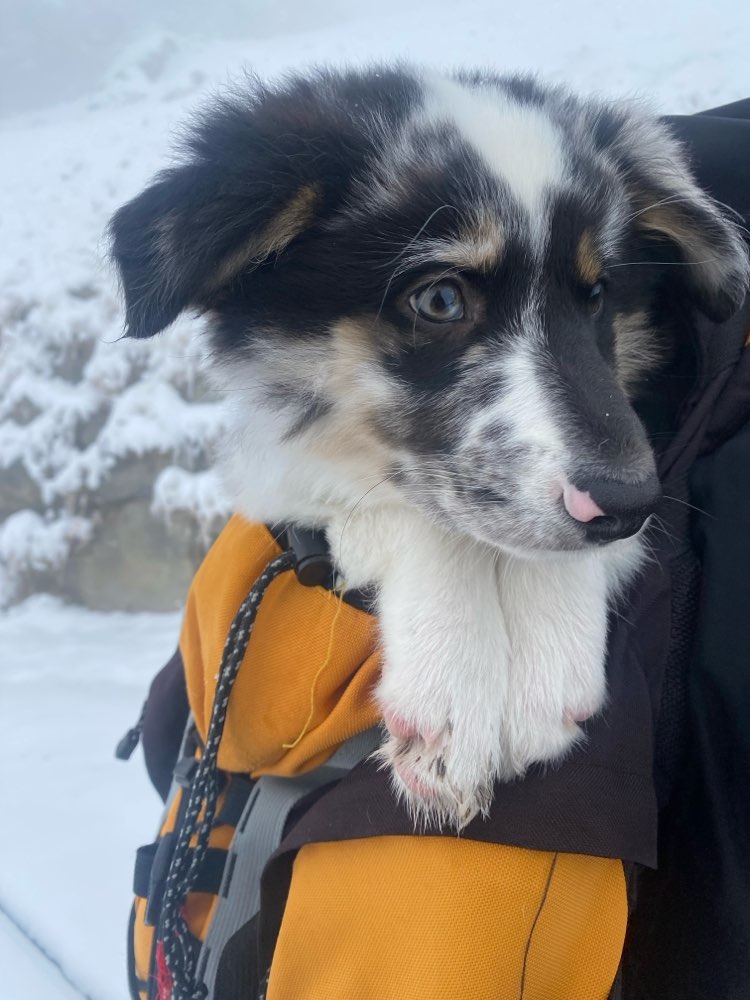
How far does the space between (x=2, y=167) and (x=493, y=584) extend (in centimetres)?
642

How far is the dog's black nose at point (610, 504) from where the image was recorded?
3.57 ft

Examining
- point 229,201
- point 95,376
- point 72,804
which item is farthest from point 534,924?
point 95,376

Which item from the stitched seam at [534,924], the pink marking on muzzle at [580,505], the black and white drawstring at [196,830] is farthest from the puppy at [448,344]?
the black and white drawstring at [196,830]

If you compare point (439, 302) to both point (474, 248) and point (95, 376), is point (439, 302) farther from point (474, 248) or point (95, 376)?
point (95, 376)

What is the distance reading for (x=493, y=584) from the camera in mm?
1365

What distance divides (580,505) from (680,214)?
0.76m

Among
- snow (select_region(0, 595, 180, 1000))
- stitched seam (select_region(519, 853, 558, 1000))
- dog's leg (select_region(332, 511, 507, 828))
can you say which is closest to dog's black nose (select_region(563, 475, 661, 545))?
dog's leg (select_region(332, 511, 507, 828))

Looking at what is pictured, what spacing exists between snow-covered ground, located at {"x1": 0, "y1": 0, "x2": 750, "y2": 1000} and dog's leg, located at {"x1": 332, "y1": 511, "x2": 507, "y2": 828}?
75cm

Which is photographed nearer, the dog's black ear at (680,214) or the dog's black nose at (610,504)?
the dog's black nose at (610,504)

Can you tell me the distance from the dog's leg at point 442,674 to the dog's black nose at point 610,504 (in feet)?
0.83

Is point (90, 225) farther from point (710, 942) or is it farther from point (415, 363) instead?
point (710, 942)

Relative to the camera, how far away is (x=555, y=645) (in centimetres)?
124

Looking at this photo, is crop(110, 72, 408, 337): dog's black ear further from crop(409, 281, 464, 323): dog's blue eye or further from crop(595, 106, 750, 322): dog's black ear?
crop(595, 106, 750, 322): dog's black ear

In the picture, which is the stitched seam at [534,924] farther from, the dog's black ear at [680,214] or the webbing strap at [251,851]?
the dog's black ear at [680,214]
